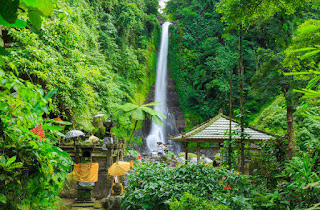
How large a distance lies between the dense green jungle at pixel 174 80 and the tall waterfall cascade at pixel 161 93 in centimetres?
61

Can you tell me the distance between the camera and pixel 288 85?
9070 mm

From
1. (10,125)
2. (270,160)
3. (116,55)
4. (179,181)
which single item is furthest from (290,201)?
(116,55)

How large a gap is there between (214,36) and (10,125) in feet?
78.2


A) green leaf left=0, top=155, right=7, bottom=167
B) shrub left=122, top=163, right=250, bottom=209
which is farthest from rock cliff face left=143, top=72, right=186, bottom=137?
green leaf left=0, top=155, right=7, bottom=167

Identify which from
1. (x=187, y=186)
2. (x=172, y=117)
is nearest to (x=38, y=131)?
(x=187, y=186)

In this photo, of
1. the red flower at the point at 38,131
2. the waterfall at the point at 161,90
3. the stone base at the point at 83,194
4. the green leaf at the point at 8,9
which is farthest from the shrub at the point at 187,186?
the waterfall at the point at 161,90

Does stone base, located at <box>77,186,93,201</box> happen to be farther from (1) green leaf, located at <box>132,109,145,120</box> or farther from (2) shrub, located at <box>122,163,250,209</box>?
(2) shrub, located at <box>122,163,250,209</box>

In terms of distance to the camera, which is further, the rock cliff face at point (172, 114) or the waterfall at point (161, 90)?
the rock cliff face at point (172, 114)

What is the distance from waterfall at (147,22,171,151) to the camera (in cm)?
1850

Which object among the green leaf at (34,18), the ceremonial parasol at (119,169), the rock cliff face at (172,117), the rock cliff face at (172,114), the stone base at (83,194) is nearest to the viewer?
the green leaf at (34,18)

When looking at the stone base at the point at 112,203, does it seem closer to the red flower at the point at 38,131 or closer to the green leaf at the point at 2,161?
the red flower at the point at 38,131

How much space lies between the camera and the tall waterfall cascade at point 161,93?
18.4 meters

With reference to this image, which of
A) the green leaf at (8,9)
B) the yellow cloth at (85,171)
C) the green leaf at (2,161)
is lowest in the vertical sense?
the yellow cloth at (85,171)

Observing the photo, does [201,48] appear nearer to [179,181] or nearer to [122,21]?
[122,21]
